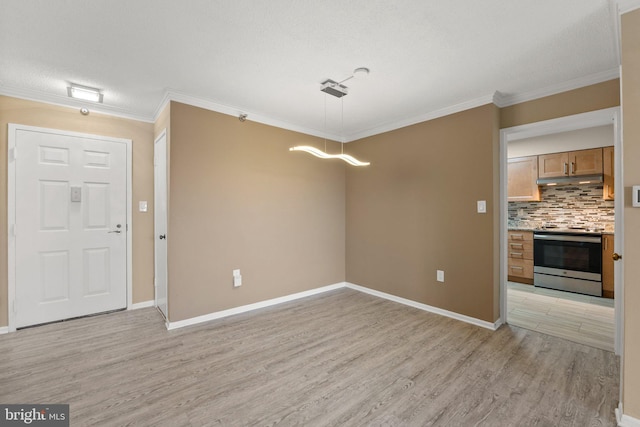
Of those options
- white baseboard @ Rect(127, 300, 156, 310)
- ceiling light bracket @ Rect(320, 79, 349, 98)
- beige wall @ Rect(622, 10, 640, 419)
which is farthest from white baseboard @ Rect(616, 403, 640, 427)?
white baseboard @ Rect(127, 300, 156, 310)

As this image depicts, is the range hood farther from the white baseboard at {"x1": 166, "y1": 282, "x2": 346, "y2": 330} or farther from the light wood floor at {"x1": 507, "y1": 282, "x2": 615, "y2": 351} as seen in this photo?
the white baseboard at {"x1": 166, "y1": 282, "x2": 346, "y2": 330}

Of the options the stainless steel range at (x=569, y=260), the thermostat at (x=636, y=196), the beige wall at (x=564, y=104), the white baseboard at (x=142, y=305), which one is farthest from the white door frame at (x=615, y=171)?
the white baseboard at (x=142, y=305)

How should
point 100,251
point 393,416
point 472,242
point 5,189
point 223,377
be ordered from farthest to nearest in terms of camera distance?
point 100,251 → point 472,242 → point 5,189 → point 223,377 → point 393,416

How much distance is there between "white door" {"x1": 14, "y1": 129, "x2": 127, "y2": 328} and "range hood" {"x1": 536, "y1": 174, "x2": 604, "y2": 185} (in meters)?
6.48

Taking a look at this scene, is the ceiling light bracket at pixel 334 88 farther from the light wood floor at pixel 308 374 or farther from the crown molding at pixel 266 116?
the light wood floor at pixel 308 374

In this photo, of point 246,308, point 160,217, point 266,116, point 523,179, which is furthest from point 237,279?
point 523,179

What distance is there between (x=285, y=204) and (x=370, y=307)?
182cm

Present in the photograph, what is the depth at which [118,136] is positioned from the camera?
3.59 meters

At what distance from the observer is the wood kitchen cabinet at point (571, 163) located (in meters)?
4.43

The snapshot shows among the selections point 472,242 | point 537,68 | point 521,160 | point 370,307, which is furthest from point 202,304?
point 521,160

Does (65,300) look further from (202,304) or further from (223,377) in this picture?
(223,377)

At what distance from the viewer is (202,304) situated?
3260mm

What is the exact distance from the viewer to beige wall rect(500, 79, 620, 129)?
2.57 m

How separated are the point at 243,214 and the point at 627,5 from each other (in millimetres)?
3623
